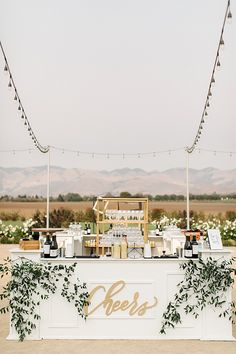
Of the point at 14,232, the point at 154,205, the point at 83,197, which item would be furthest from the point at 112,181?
the point at 14,232

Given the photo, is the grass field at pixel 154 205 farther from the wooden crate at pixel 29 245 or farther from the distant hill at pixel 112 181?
the wooden crate at pixel 29 245

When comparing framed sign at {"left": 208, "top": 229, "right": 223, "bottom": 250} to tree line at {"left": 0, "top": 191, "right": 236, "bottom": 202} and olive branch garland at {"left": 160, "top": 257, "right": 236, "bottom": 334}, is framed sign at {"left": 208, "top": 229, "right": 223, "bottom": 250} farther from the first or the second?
tree line at {"left": 0, "top": 191, "right": 236, "bottom": 202}

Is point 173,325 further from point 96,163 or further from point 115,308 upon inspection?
point 96,163

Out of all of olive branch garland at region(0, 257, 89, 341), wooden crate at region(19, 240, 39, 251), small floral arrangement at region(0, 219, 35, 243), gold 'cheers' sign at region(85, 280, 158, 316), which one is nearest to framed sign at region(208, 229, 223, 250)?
gold 'cheers' sign at region(85, 280, 158, 316)

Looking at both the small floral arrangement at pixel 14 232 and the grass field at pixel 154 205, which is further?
the grass field at pixel 154 205

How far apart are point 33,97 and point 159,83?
4.95 meters

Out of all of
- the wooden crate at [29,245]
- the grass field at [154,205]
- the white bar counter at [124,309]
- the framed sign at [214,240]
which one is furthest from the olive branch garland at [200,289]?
the grass field at [154,205]

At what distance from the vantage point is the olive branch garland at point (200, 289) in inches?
205

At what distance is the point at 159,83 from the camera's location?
2191 centimetres

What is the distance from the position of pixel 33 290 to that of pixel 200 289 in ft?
5.06

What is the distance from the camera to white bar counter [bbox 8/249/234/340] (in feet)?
17.2

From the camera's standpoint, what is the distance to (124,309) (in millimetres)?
5258

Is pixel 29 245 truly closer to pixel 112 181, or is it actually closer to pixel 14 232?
pixel 14 232

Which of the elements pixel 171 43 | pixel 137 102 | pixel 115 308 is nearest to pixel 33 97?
pixel 137 102
